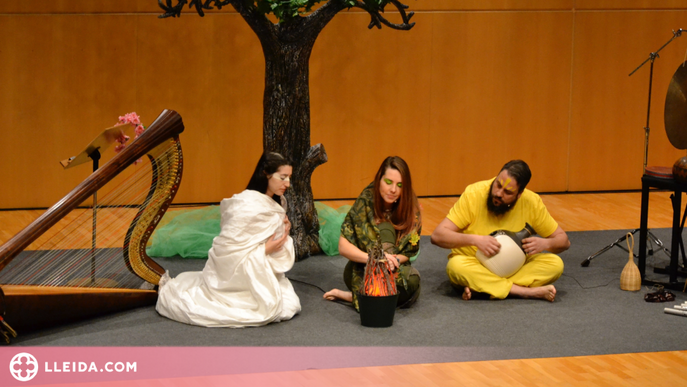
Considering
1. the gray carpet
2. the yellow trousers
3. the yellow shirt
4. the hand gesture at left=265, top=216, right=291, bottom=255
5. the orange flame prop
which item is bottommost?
the gray carpet

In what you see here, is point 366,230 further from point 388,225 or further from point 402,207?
point 402,207

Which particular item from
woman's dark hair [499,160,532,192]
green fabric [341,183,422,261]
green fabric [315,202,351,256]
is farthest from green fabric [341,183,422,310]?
green fabric [315,202,351,256]

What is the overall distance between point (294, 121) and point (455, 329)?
6.99ft

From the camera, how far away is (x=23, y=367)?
3.48 meters

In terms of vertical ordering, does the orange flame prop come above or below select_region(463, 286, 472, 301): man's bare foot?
above

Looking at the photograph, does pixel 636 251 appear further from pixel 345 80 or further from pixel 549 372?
pixel 345 80

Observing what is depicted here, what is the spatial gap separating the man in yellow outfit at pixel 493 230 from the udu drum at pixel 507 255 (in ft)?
0.10

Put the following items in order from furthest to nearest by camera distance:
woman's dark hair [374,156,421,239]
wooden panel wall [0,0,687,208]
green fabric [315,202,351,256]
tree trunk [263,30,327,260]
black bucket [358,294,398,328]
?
wooden panel wall [0,0,687,208] < green fabric [315,202,351,256] < tree trunk [263,30,327,260] < woman's dark hair [374,156,421,239] < black bucket [358,294,398,328]

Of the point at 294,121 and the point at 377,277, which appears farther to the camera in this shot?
the point at 294,121

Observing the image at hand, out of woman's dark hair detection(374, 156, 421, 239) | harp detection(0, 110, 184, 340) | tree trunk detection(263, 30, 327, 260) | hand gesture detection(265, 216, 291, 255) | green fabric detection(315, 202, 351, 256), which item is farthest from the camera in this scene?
green fabric detection(315, 202, 351, 256)

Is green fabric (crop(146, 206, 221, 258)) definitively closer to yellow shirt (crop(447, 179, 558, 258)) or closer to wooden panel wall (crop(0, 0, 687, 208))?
wooden panel wall (crop(0, 0, 687, 208))

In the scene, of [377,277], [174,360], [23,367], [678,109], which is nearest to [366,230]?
[377,277]

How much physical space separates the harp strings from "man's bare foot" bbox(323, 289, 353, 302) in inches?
42.7

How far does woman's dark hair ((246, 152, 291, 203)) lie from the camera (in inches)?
165
